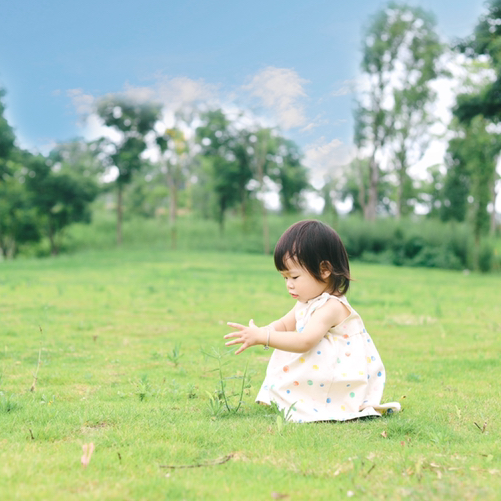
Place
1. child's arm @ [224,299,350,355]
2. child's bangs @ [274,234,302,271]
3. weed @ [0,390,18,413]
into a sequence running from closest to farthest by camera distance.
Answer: child's arm @ [224,299,350,355]
weed @ [0,390,18,413]
child's bangs @ [274,234,302,271]

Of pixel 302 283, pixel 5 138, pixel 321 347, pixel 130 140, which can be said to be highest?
pixel 130 140

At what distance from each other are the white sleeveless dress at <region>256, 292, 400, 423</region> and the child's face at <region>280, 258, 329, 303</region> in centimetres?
6

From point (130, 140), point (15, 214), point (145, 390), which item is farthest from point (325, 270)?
point (15, 214)

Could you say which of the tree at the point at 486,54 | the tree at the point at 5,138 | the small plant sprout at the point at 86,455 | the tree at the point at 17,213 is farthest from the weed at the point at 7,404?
the tree at the point at 17,213

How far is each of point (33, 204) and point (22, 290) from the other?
21483mm

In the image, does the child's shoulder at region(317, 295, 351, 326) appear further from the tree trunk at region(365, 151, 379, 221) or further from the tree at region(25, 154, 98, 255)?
the tree trunk at region(365, 151, 379, 221)

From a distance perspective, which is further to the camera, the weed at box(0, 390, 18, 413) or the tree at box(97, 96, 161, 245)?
the tree at box(97, 96, 161, 245)

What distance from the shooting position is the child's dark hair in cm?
368

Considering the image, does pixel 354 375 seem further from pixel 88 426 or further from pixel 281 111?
pixel 281 111

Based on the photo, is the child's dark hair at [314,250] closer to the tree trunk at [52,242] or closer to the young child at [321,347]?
the young child at [321,347]

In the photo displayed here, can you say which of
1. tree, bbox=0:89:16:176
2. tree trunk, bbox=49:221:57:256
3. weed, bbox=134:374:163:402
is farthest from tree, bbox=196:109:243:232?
weed, bbox=134:374:163:402

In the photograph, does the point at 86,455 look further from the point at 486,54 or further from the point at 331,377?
the point at 486,54

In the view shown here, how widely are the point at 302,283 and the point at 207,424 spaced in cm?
105

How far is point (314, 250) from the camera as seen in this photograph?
3.67 m
